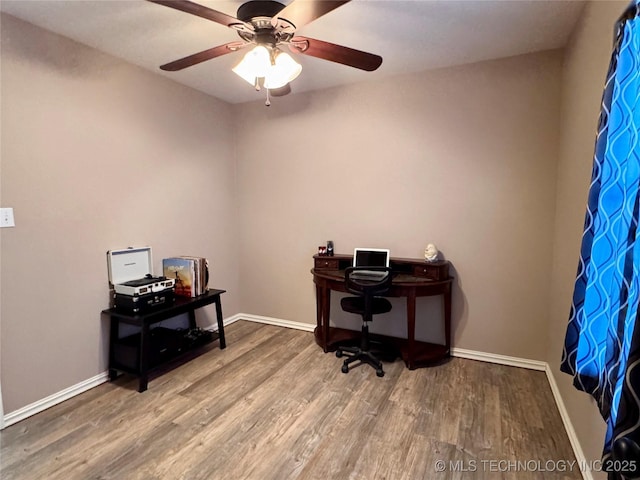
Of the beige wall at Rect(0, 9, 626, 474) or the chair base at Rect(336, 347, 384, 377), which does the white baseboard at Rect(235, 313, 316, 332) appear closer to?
the beige wall at Rect(0, 9, 626, 474)

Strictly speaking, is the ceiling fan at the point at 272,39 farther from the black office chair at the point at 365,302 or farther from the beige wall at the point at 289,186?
the black office chair at the point at 365,302

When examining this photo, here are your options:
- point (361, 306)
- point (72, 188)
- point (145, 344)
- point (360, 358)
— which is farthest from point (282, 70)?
point (360, 358)

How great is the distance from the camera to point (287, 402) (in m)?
2.35

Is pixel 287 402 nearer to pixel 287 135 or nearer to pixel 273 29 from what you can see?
pixel 273 29

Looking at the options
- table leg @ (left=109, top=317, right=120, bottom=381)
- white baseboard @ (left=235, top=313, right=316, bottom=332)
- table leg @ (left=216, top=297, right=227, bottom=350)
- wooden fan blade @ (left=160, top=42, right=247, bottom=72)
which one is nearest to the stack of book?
table leg @ (left=216, top=297, right=227, bottom=350)

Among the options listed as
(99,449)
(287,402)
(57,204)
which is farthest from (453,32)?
(99,449)

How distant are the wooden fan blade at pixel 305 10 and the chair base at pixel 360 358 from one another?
7.74ft

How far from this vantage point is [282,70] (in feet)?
6.70

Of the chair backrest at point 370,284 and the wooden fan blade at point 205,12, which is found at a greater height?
the wooden fan blade at point 205,12

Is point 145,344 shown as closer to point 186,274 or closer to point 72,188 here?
point 186,274

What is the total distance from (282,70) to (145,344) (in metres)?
2.11

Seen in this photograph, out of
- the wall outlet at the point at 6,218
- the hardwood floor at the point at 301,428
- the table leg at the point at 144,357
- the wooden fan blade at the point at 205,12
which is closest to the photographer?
the wooden fan blade at the point at 205,12

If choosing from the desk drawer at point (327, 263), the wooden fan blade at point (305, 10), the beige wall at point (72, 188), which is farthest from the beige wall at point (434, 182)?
the wooden fan blade at point (305, 10)

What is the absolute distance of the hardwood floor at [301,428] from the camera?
1751mm
